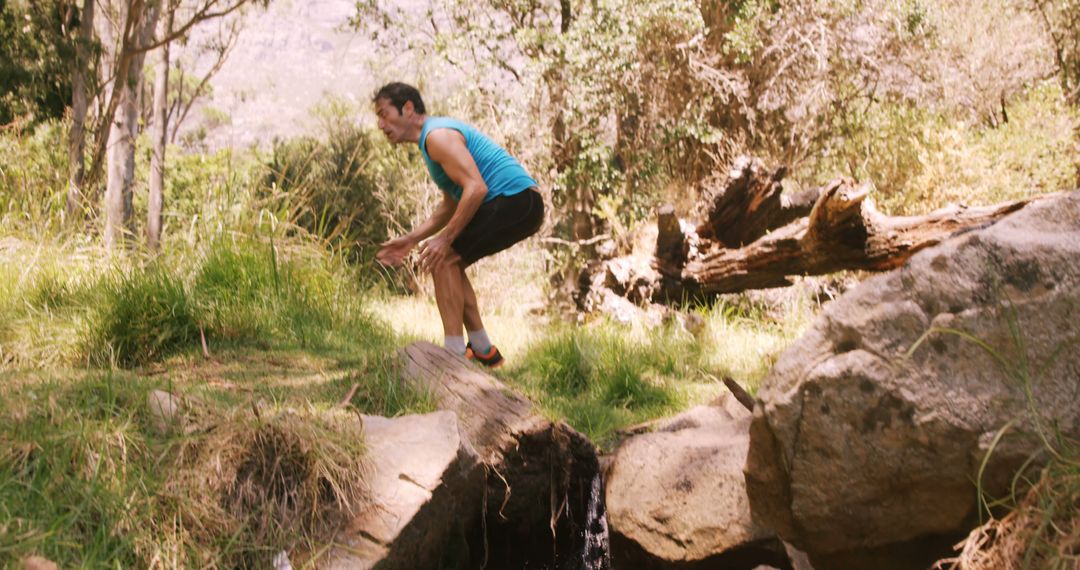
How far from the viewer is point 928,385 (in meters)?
2.64

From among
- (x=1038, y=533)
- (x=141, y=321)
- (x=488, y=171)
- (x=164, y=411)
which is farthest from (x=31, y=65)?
(x=1038, y=533)

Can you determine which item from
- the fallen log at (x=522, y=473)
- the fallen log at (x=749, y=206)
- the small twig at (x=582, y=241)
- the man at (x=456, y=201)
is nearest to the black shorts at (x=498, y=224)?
the man at (x=456, y=201)

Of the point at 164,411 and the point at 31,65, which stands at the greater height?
the point at 31,65

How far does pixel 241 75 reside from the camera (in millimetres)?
118062

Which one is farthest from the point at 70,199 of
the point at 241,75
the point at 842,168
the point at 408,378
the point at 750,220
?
the point at 241,75

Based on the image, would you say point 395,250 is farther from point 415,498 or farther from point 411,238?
point 415,498

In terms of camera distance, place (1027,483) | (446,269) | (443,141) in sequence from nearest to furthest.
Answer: (1027,483) < (443,141) < (446,269)

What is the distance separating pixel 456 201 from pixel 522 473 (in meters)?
1.98

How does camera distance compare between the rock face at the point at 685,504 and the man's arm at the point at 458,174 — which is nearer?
the rock face at the point at 685,504

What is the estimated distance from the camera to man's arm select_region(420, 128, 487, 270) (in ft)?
16.5

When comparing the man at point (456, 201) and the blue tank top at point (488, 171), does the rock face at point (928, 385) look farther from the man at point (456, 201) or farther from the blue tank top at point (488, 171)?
the blue tank top at point (488, 171)

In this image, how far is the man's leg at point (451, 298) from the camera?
5320 mm

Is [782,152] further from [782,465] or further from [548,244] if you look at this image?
[782,465]

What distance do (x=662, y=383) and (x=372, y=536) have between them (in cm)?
341
